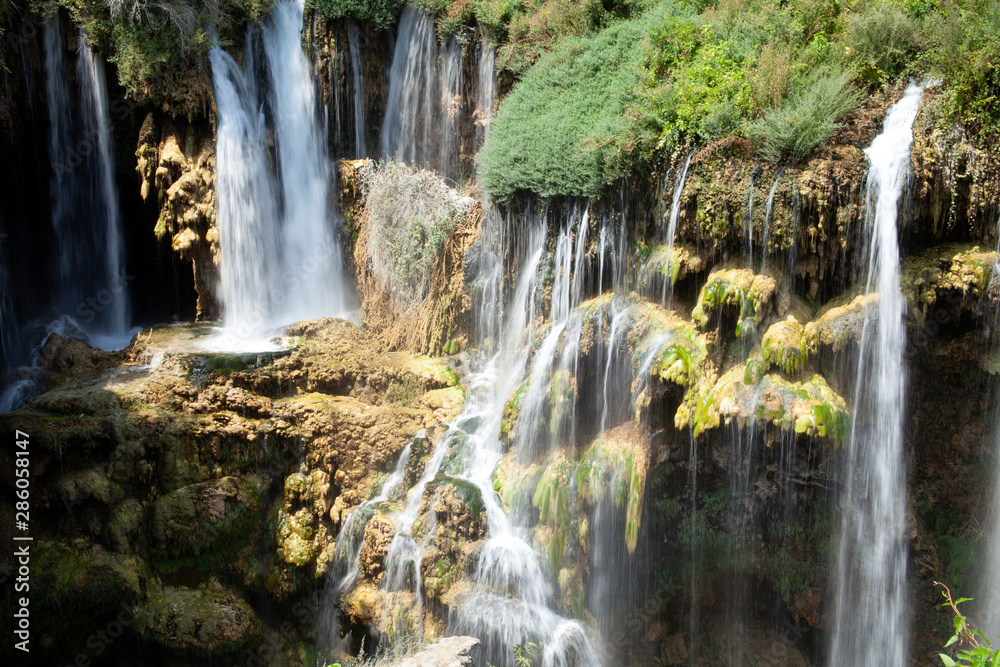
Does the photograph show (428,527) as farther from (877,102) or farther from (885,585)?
(877,102)

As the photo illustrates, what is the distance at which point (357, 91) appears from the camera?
45.7ft

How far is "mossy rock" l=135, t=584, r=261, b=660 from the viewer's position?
7555mm

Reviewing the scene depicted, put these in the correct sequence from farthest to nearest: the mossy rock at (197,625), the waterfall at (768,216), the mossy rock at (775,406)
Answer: the mossy rock at (197,625)
the waterfall at (768,216)
the mossy rock at (775,406)

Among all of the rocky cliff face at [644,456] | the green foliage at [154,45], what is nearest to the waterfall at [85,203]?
→ the green foliage at [154,45]

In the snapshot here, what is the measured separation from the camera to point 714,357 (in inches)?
283

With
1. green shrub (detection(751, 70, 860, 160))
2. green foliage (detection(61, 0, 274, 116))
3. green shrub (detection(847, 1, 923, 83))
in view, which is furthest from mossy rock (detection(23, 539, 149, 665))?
green shrub (detection(847, 1, 923, 83))

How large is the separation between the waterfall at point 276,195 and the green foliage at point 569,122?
4485 millimetres

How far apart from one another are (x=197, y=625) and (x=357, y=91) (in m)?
10.3

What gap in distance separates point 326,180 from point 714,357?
371 inches

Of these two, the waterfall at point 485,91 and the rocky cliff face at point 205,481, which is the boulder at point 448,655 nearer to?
the rocky cliff face at point 205,481

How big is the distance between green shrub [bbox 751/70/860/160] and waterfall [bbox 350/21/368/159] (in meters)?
8.82

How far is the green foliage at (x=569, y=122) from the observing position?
29.5ft

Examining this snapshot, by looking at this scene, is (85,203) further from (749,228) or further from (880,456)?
(880,456)

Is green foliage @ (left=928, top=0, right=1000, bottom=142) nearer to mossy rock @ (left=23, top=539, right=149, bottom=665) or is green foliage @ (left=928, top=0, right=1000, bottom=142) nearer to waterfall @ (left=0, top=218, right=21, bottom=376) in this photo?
mossy rock @ (left=23, top=539, right=149, bottom=665)
